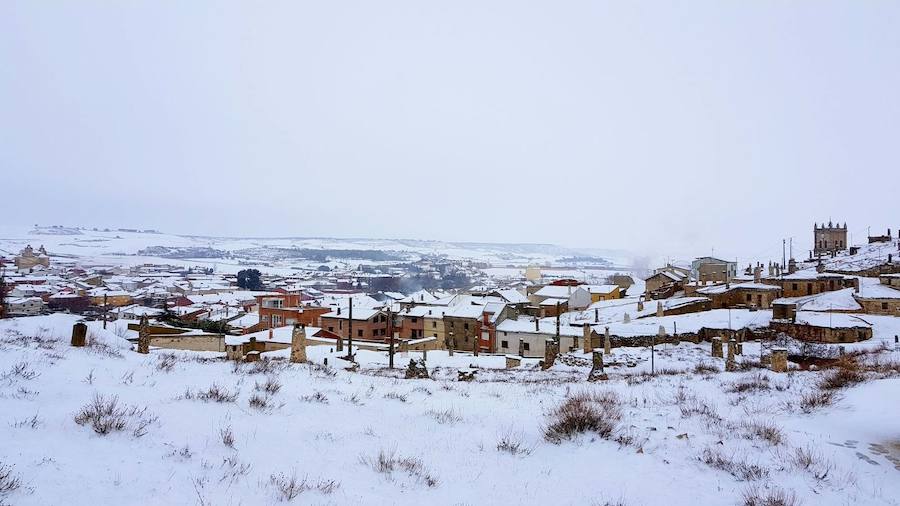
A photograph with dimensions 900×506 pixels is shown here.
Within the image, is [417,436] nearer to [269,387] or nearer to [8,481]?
[269,387]

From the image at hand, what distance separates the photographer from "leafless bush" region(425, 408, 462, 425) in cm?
919

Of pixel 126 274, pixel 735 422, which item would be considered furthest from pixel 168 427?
pixel 126 274

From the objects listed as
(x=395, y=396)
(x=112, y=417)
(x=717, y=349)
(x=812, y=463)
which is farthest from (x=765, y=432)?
(x=717, y=349)

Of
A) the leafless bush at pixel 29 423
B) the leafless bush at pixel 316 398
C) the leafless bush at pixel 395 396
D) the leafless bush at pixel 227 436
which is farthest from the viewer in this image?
the leafless bush at pixel 395 396

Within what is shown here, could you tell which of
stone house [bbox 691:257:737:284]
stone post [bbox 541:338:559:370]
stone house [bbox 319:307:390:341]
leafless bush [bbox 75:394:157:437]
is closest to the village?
leafless bush [bbox 75:394:157:437]

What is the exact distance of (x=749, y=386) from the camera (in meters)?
13.4

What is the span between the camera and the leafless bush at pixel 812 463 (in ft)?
21.9

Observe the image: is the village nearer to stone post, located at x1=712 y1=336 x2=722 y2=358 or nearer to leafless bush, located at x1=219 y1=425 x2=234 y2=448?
leafless bush, located at x1=219 y1=425 x2=234 y2=448

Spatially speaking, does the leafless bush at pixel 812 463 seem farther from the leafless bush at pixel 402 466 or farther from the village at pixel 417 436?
the leafless bush at pixel 402 466

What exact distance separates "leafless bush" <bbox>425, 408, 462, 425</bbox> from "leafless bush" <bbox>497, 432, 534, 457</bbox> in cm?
125

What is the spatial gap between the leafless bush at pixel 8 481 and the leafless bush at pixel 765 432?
9301mm

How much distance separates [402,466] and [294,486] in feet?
4.83

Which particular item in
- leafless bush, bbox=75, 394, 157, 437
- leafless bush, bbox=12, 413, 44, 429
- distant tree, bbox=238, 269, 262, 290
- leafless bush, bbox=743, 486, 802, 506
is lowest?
distant tree, bbox=238, 269, 262, 290

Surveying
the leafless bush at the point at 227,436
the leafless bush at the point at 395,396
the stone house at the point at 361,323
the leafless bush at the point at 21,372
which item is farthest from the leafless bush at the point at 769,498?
the stone house at the point at 361,323
